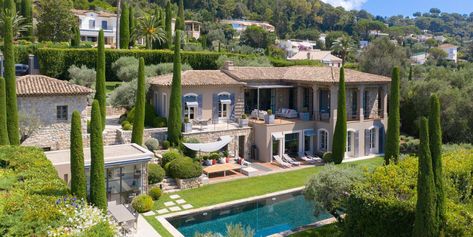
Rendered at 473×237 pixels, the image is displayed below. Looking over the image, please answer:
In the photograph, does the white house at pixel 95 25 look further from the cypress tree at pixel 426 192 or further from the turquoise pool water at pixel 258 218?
the cypress tree at pixel 426 192

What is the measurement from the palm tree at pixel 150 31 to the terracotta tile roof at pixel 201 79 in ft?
89.5

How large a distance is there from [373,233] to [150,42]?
2150 inches

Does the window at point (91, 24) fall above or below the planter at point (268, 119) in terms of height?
above

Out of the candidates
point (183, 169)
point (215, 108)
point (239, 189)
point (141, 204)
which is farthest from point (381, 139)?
point (141, 204)

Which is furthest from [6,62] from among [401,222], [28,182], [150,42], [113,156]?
[150,42]

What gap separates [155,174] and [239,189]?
5.48 metres

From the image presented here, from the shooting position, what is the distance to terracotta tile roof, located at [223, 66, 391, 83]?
→ 39259mm

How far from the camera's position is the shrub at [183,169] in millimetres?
28812

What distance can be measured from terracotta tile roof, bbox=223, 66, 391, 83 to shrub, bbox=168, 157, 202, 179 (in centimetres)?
1213

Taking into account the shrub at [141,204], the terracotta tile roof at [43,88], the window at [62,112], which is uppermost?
the terracotta tile roof at [43,88]

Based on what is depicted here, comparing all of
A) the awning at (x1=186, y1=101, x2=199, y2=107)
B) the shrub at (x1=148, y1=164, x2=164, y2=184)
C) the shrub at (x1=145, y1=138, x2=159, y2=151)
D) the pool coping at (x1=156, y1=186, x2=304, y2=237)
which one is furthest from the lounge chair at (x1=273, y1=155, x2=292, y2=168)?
the shrub at (x1=148, y1=164, x2=164, y2=184)

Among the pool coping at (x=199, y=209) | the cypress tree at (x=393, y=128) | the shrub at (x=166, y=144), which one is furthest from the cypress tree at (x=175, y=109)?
the cypress tree at (x=393, y=128)

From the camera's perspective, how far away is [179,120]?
33.9 meters

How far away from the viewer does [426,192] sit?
1418 centimetres
